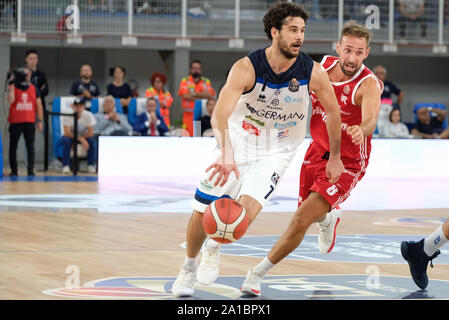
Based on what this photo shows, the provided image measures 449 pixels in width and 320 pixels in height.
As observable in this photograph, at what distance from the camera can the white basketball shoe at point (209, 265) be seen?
5699mm

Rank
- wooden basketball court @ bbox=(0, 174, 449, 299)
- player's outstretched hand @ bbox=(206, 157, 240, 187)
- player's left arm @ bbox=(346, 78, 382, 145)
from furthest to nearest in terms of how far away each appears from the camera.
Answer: wooden basketball court @ bbox=(0, 174, 449, 299) → player's left arm @ bbox=(346, 78, 382, 145) → player's outstretched hand @ bbox=(206, 157, 240, 187)

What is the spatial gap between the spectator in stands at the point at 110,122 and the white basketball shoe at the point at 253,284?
12551 mm

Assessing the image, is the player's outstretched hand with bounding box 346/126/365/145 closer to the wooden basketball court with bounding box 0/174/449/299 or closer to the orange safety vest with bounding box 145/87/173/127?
the wooden basketball court with bounding box 0/174/449/299

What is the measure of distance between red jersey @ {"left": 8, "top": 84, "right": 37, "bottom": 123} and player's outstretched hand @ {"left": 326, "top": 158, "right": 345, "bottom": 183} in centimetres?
1104

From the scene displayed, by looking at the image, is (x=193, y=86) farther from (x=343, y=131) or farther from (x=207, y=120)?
(x=343, y=131)

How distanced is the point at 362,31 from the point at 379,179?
10819mm

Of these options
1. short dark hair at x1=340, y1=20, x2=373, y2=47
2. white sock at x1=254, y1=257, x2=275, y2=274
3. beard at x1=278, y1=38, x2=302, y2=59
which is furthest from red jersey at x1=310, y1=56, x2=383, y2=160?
white sock at x1=254, y1=257, x2=275, y2=274

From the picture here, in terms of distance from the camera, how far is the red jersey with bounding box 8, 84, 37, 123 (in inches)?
635

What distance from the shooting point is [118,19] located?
2023 cm

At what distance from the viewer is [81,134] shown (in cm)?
1788

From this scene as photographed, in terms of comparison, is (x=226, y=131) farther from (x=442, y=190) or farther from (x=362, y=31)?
(x=442, y=190)

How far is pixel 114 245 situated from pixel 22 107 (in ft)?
28.3

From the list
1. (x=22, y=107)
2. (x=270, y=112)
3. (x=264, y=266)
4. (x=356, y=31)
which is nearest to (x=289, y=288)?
(x=264, y=266)
